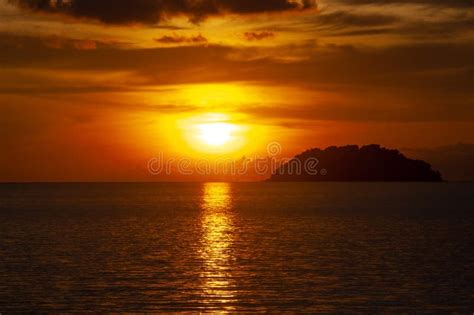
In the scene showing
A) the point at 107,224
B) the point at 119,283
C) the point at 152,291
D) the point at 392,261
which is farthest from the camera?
the point at 107,224

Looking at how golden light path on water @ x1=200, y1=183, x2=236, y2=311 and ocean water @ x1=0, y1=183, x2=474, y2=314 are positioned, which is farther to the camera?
golden light path on water @ x1=200, y1=183, x2=236, y2=311

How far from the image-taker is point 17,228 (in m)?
108

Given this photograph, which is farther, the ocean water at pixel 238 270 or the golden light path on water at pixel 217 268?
the golden light path on water at pixel 217 268

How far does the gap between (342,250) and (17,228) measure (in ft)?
191

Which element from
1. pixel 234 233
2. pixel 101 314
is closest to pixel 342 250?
pixel 234 233

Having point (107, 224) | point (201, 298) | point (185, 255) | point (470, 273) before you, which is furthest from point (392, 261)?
point (107, 224)

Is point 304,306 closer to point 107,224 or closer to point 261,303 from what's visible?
point 261,303

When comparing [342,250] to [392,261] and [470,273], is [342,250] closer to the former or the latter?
[392,261]

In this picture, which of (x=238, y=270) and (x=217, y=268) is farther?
(x=217, y=268)

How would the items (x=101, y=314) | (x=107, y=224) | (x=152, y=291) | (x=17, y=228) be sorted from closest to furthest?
(x=101, y=314), (x=152, y=291), (x=17, y=228), (x=107, y=224)

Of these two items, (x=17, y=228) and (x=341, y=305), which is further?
(x=17, y=228)

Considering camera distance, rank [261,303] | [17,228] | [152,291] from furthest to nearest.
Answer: [17,228], [152,291], [261,303]

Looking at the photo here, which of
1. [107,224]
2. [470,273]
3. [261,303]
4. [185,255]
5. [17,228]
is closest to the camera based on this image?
[261,303]

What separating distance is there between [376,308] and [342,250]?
102 feet
